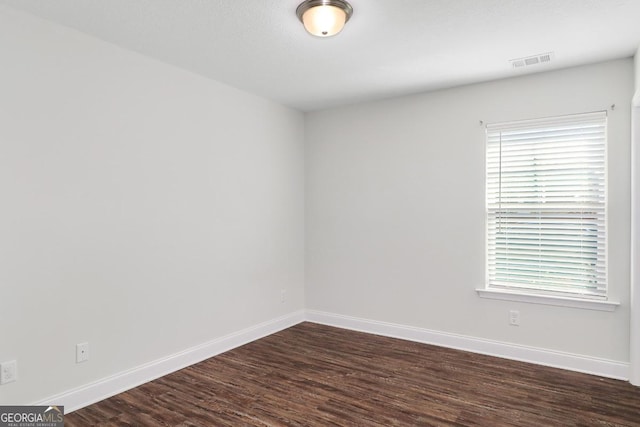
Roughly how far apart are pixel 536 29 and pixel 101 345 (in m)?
3.68

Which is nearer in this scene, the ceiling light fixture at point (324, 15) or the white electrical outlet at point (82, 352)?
the ceiling light fixture at point (324, 15)

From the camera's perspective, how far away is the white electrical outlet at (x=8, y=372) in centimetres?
230

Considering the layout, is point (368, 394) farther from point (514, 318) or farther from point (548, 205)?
point (548, 205)

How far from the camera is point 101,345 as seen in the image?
2.78m

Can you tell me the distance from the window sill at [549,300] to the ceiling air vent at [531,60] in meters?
1.93

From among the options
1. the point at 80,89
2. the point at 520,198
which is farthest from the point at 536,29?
the point at 80,89

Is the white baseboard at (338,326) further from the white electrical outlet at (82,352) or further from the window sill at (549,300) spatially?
the window sill at (549,300)

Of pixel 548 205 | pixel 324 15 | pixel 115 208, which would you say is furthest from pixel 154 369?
pixel 548 205

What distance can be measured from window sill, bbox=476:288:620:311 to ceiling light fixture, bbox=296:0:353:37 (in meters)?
2.66

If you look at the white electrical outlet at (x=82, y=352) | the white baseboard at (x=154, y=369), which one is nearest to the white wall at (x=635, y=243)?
the white baseboard at (x=154, y=369)

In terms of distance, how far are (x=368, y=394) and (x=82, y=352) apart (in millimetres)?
2003

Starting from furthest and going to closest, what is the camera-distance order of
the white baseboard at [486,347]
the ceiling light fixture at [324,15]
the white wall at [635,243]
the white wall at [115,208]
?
the white baseboard at [486,347] → the white wall at [635,243] → the white wall at [115,208] → the ceiling light fixture at [324,15]

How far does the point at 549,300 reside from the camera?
3.35m

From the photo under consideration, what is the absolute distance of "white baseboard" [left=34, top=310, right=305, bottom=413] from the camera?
261 centimetres
